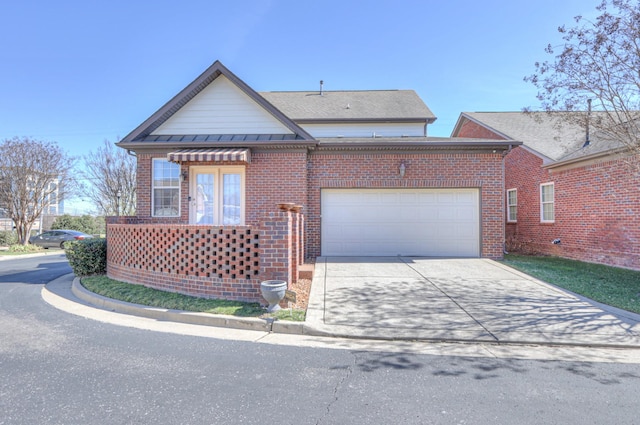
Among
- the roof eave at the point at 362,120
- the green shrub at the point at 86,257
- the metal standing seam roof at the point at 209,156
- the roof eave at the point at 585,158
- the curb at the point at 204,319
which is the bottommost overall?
the curb at the point at 204,319

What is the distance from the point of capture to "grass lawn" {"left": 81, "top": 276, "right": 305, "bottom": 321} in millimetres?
5141

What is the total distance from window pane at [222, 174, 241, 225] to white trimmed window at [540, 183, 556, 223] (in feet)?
36.4

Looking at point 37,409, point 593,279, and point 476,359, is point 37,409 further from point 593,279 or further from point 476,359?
point 593,279

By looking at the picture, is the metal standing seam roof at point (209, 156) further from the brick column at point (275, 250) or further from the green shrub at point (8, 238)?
the green shrub at point (8, 238)

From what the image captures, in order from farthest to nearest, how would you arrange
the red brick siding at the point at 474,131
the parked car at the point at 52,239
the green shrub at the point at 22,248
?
the parked car at the point at 52,239
the green shrub at the point at 22,248
the red brick siding at the point at 474,131

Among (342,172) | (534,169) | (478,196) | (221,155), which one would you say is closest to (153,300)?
(221,155)

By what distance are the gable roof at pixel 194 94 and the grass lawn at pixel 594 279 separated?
278 inches

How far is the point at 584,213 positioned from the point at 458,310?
8.20 metres

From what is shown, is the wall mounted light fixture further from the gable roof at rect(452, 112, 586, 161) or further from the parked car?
the parked car

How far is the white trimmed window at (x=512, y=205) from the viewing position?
46.8 ft

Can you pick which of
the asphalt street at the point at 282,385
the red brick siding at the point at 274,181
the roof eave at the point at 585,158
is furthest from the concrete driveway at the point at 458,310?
the roof eave at the point at 585,158

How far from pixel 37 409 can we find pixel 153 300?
10.1ft

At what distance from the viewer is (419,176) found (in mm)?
10078

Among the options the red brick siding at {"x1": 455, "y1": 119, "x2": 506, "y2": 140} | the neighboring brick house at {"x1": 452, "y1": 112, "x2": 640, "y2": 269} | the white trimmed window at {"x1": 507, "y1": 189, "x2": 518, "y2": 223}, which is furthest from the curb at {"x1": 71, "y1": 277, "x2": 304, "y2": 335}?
the red brick siding at {"x1": 455, "y1": 119, "x2": 506, "y2": 140}
